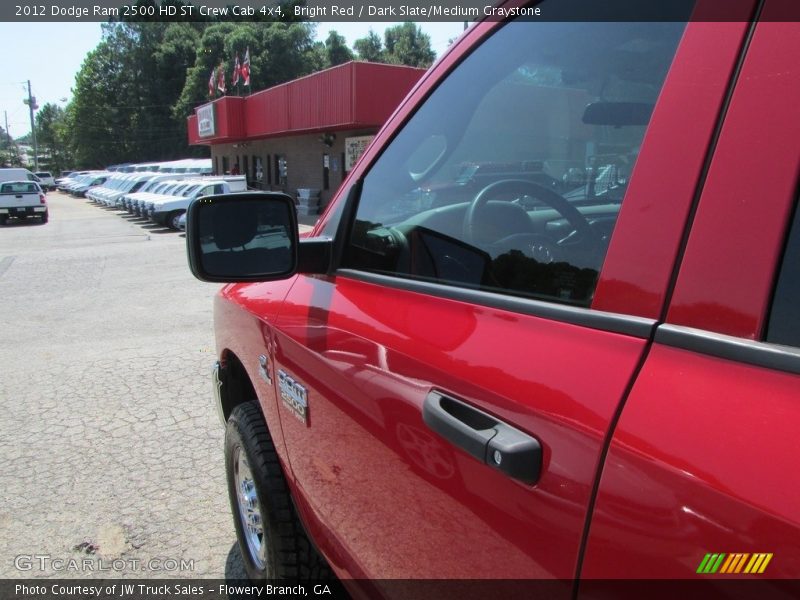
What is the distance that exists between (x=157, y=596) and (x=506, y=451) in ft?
7.56

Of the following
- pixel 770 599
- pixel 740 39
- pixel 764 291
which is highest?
pixel 740 39

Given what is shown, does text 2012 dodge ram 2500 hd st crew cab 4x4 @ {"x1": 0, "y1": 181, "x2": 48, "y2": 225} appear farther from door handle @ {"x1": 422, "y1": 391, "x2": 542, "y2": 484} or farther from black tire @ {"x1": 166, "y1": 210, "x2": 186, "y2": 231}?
door handle @ {"x1": 422, "y1": 391, "x2": 542, "y2": 484}

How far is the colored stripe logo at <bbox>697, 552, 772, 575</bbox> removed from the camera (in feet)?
2.33

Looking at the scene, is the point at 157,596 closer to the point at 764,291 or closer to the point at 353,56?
the point at 764,291

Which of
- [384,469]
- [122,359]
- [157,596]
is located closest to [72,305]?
[122,359]

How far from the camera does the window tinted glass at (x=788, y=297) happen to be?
82 centimetres

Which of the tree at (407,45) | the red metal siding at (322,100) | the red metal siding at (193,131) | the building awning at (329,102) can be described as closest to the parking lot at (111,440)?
the building awning at (329,102)

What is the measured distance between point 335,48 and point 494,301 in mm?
73649

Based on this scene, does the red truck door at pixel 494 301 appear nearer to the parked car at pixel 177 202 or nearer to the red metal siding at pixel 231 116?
Answer: the parked car at pixel 177 202

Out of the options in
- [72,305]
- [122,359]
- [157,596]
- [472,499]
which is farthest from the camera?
[72,305]

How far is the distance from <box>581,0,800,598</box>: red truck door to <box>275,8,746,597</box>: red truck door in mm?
41

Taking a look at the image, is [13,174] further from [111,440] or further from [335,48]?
[111,440]

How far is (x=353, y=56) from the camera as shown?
7456 cm

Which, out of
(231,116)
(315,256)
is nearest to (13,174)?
(231,116)
